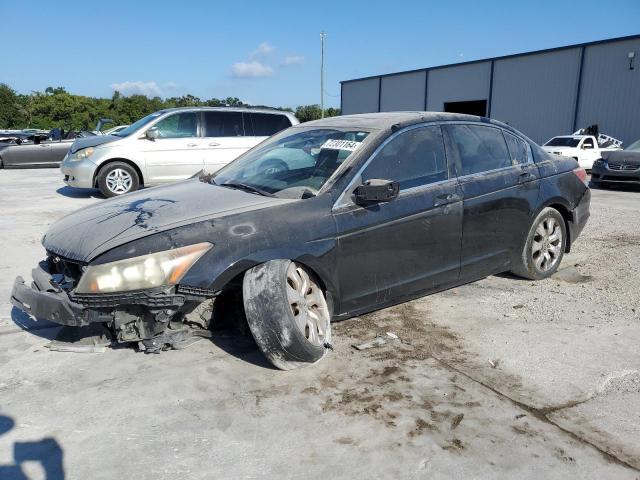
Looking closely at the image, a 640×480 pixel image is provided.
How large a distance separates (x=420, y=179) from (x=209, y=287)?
1.81 m

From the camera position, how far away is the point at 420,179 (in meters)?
4.13

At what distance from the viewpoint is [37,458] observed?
2594 mm

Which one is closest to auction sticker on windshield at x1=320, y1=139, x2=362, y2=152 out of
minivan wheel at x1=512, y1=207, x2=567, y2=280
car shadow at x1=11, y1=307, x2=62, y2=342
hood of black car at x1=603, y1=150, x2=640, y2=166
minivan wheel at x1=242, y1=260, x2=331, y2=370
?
minivan wheel at x1=242, y1=260, x2=331, y2=370

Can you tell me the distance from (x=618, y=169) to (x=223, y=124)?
30.5ft

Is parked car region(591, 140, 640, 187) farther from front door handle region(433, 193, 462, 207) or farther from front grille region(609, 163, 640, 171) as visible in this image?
front door handle region(433, 193, 462, 207)

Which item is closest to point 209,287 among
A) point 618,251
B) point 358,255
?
point 358,255

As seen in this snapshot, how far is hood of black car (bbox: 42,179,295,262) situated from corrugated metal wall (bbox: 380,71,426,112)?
119 ft

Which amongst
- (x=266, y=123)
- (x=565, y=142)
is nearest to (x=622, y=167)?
(x=565, y=142)

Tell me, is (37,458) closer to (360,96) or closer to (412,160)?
(412,160)

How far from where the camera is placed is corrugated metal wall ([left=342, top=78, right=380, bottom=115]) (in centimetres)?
4228

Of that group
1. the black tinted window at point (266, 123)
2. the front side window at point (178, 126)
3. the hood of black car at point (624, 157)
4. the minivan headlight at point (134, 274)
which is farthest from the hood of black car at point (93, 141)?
the hood of black car at point (624, 157)

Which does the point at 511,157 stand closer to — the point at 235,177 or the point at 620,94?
the point at 235,177

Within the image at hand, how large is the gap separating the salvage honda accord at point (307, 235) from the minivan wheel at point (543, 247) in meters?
0.03

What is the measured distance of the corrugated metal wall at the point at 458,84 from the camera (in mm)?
33375
